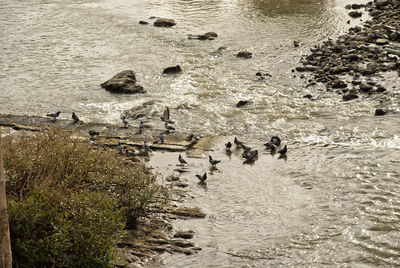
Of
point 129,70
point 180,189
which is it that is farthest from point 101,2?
point 180,189

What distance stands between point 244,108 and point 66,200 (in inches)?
337

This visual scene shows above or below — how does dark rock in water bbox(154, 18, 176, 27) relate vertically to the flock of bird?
below

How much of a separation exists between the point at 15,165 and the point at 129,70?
1044 cm

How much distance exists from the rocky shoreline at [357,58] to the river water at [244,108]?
22.5 inches

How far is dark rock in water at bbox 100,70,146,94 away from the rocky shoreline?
583 centimetres

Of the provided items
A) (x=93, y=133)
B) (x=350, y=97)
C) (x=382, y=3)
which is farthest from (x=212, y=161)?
(x=382, y=3)

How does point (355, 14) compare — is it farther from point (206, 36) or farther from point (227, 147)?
point (227, 147)

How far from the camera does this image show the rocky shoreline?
17094mm

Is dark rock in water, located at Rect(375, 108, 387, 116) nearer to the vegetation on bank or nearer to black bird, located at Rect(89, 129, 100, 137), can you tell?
the vegetation on bank

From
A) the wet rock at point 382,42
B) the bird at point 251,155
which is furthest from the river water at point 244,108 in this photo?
the wet rock at point 382,42

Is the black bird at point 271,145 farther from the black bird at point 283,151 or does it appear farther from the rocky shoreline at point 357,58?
the rocky shoreline at point 357,58

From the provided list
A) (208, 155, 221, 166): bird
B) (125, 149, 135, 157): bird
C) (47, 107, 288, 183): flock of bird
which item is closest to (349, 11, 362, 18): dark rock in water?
(47, 107, 288, 183): flock of bird

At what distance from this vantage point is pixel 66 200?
865cm

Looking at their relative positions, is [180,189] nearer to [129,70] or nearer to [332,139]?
[332,139]
